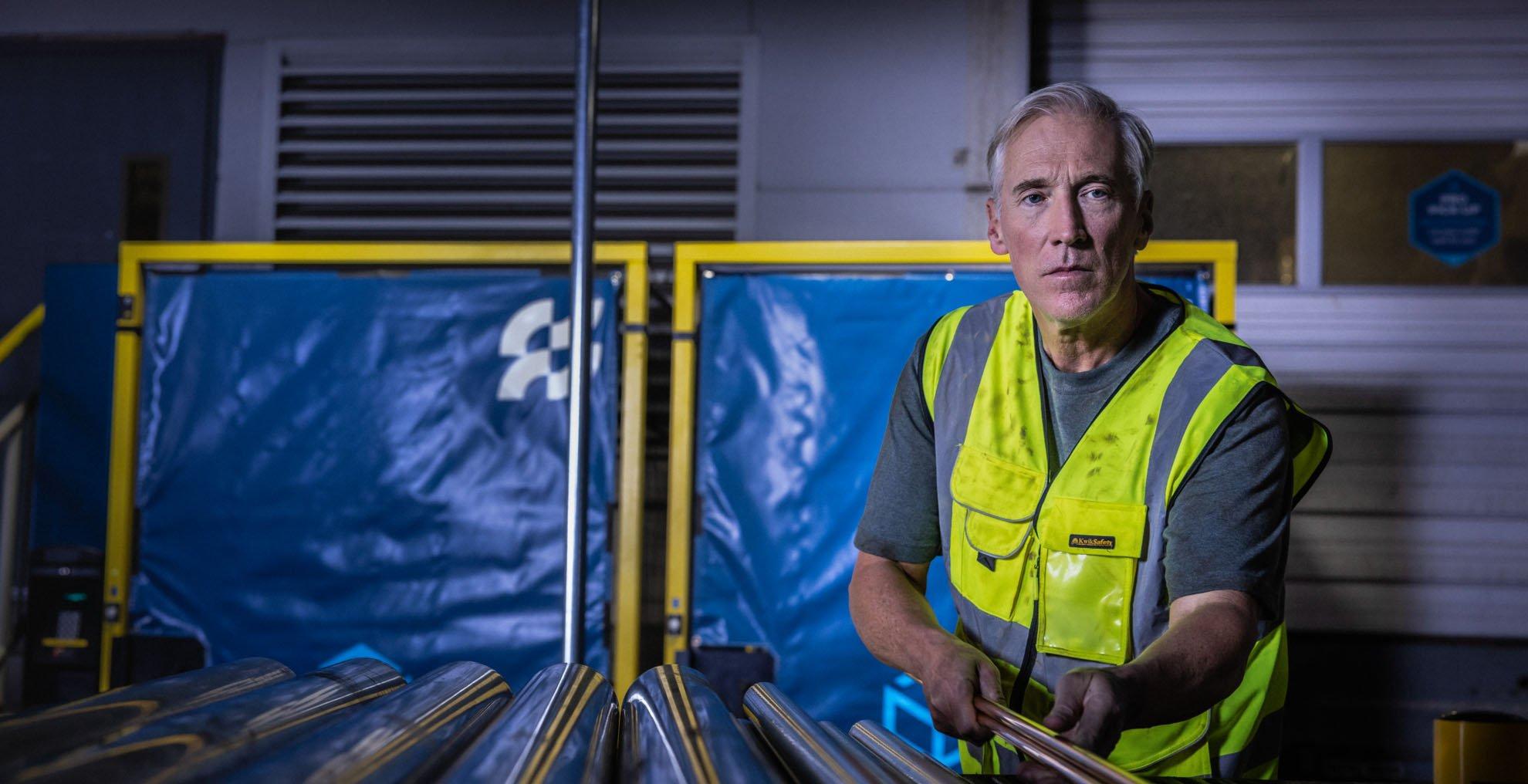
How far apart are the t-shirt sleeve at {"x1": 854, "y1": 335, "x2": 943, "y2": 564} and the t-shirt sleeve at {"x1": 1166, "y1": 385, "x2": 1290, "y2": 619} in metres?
0.41

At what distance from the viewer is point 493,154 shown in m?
4.21

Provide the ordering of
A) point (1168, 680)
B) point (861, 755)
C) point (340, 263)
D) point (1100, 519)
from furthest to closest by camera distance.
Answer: point (340, 263), point (1100, 519), point (1168, 680), point (861, 755)

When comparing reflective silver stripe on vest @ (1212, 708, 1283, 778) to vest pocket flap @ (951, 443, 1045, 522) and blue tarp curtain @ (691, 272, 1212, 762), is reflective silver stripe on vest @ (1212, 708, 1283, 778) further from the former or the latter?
blue tarp curtain @ (691, 272, 1212, 762)

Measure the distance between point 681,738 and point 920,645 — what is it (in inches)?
20.7

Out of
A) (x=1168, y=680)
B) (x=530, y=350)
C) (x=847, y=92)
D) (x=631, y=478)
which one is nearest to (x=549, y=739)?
(x=1168, y=680)

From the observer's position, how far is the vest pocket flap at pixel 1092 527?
153cm

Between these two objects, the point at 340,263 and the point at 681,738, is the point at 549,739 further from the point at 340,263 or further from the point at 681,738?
the point at 340,263

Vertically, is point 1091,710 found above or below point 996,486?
Result: below

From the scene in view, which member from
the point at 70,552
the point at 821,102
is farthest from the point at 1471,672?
the point at 70,552

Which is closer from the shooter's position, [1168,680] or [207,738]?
[207,738]

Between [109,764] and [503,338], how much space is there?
239 cm

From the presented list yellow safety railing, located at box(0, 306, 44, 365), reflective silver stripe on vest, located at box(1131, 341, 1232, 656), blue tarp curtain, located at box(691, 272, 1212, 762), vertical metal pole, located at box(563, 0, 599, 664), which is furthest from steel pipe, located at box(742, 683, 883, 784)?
yellow safety railing, located at box(0, 306, 44, 365)

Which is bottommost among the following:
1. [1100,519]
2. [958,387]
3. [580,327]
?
[1100,519]

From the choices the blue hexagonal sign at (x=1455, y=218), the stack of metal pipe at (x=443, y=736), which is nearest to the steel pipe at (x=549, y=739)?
the stack of metal pipe at (x=443, y=736)
